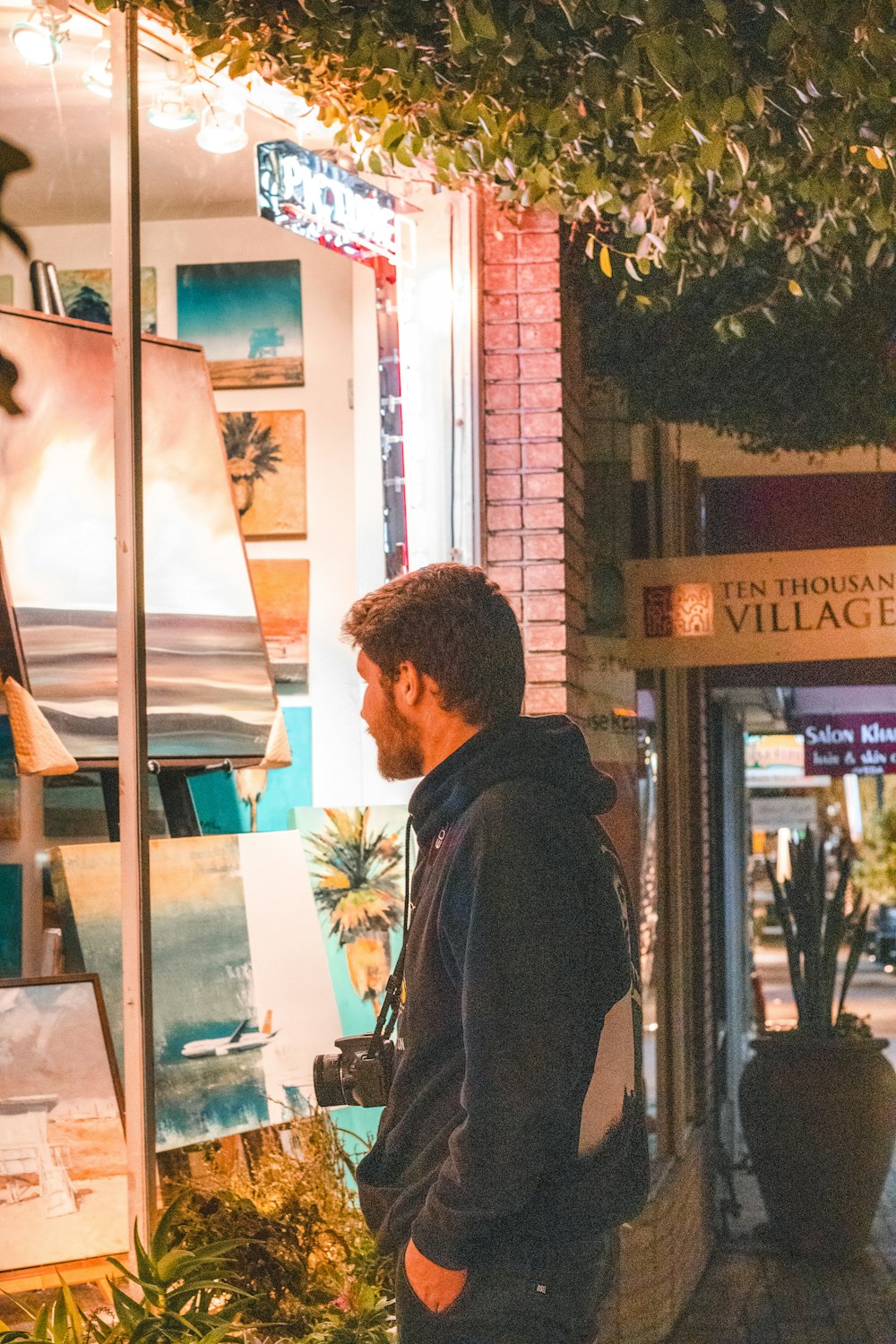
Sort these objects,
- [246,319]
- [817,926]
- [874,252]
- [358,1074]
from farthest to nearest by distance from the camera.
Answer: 1. [246,319]
2. [817,926]
3. [874,252]
4. [358,1074]

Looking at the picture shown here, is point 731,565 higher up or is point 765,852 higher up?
point 731,565

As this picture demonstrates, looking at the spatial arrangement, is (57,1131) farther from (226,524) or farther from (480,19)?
(480,19)

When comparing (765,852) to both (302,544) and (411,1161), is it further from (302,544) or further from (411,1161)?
(411,1161)

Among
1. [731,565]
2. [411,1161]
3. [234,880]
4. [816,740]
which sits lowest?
[411,1161]

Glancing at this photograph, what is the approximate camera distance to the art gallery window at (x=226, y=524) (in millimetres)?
3107

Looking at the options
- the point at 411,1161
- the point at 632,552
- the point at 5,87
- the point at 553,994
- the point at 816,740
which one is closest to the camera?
the point at 553,994

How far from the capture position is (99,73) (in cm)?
315

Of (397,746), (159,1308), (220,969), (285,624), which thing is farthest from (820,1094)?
(397,746)

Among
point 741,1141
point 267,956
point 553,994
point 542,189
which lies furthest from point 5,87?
point 741,1141

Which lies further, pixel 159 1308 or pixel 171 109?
pixel 171 109

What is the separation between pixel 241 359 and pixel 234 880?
64.7 inches

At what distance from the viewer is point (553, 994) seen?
1.86 m

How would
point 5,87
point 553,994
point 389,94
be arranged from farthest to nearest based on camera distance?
1. point 5,87
2. point 389,94
3. point 553,994

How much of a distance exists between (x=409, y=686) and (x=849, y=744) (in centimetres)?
207
